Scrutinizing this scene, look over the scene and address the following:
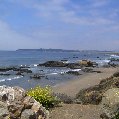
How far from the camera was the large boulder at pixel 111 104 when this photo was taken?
12312 mm

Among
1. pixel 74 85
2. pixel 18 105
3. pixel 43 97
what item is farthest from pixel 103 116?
pixel 74 85

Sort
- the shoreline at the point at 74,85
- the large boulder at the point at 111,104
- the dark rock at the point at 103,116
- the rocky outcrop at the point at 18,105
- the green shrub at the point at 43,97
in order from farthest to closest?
the shoreline at the point at 74,85, the green shrub at the point at 43,97, the dark rock at the point at 103,116, the large boulder at the point at 111,104, the rocky outcrop at the point at 18,105

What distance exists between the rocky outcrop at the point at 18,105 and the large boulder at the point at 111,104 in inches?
91.3

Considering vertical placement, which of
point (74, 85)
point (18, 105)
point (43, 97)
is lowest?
point (74, 85)

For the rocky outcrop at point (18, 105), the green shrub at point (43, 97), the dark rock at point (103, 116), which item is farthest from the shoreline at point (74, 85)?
the rocky outcrop at point (18, 105)

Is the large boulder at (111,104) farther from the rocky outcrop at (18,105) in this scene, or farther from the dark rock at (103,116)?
the rocky outcrop at (18,105)

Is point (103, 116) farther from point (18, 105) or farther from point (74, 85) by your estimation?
point (74, 85)

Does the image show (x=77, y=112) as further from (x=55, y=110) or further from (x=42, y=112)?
(x=42, y=112)

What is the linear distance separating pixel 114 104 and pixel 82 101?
4679 mm

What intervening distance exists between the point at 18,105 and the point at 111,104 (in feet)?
11.2

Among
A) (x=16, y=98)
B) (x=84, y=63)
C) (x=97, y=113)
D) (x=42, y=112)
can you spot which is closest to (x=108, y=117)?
(x=97, y=113)

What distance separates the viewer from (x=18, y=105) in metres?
11.5

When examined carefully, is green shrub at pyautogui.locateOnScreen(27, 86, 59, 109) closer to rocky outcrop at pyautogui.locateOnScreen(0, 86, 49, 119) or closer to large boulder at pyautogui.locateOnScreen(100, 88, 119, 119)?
rocky outcrop at pyautogui.locateOnScreen(0, 86, 49, 119)

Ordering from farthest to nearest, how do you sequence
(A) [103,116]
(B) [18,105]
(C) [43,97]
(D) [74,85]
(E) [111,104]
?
(D) [74,85] → (C) [43,97] → (A) [103,116] → (E) [111,104] → (B) [18,105]
